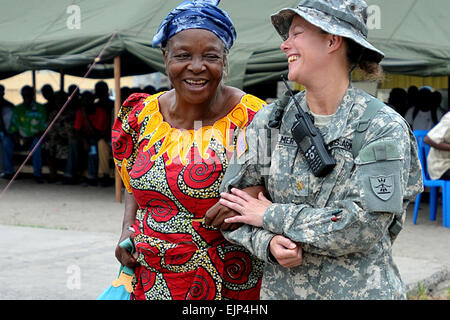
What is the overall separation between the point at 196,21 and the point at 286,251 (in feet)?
3.23

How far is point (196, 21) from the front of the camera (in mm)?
2535

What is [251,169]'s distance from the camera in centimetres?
223

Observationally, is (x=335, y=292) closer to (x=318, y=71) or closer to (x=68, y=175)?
(x=318, y=71)

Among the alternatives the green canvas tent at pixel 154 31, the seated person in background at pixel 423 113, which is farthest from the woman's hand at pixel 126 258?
the seated person in background at pixel 423 113

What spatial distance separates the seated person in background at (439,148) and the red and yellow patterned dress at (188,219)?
544 cm

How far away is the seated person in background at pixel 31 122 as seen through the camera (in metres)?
11.9

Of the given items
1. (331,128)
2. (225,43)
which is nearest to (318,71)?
(331,128)

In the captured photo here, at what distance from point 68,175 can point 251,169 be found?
994 centimetres

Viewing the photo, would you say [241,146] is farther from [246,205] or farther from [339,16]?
[339,16]

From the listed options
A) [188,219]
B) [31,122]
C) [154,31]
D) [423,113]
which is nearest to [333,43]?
[188,219]

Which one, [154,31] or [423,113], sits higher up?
[154,31]

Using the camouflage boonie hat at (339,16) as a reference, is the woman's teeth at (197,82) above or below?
below

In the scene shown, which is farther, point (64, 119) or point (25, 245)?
point (64, 119)

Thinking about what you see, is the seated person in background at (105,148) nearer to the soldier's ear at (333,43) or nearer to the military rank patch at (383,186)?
the soldier's ear at (333,43)
